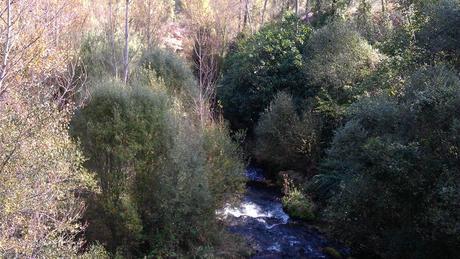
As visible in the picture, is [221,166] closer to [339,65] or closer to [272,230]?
[272,230]

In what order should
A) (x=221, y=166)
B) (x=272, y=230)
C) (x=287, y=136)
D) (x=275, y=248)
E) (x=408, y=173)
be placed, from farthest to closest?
(x=287, y=136) < (x=272, y=230) < (x=275, y=248) < (x=221, y=166) < (x=408, y=173)

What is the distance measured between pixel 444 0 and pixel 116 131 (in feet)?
41.6

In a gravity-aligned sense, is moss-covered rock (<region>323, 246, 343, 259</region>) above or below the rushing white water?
above

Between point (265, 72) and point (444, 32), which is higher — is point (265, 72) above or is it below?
below

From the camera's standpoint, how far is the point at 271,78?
26266 millimetres

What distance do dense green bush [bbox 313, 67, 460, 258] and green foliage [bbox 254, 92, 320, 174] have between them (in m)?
6.58

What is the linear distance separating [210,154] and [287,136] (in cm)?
748

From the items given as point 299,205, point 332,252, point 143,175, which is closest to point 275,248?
point 332,252

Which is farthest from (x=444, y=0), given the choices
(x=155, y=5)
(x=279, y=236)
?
(x=155, y=5)

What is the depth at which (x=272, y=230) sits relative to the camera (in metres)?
18.0

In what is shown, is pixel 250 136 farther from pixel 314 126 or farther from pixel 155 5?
pixel 155 5

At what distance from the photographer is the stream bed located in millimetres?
16250

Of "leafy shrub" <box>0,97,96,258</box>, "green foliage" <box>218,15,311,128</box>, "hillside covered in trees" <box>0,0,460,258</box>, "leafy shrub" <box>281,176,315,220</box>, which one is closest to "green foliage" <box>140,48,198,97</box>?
"hillside covered in trees" <box>0,0,460,258</box>

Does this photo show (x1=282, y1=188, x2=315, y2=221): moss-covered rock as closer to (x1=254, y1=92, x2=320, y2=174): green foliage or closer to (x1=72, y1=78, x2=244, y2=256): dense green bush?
(x1=254, y1=92, x2=320, y2=174): green foliage
